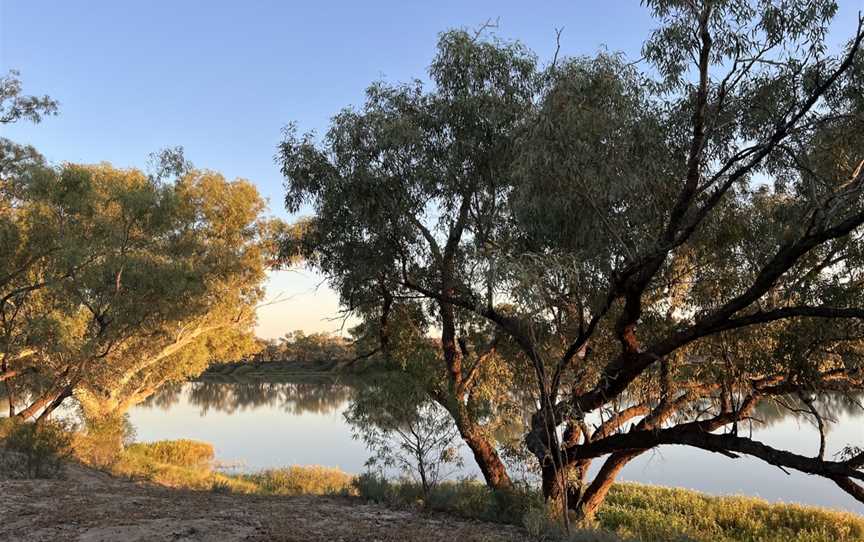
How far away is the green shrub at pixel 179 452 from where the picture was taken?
52.9ft

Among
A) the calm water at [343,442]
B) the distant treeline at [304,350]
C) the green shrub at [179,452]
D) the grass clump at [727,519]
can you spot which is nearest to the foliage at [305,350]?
the distant treeline at [304,350]

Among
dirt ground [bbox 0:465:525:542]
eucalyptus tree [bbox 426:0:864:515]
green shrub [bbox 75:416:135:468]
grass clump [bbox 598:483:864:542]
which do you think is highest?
eucalyptus tree [bbox 426:0:864:515]

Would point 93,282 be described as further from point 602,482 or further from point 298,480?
point 602,482

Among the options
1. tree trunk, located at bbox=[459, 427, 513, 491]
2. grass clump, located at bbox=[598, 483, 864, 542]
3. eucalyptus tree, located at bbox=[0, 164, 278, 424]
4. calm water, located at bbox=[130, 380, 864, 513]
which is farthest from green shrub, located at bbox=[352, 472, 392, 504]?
eucalyptus tree, located at bbox=[0, 164, 278, 424]

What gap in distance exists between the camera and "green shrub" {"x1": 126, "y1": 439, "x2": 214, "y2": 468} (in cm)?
1611

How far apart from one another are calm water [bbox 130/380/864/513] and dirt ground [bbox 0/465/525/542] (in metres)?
3.47

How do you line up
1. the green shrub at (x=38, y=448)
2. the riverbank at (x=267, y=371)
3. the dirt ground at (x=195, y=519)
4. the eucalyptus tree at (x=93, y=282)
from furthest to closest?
the riverbank at (x=267, y=371)
the eucalyptus tree at (x=93, y=282)
the green shrub at (x=38, y=448)
the dirt ground at (x=195, y=519)

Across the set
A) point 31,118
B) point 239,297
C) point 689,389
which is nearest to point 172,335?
point 239,297

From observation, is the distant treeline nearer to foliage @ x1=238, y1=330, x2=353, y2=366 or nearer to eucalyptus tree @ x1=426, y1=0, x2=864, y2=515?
foliage @ x1=238, y1=330, x2=353, y2=366

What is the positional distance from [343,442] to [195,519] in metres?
16.1

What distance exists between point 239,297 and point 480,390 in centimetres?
1150

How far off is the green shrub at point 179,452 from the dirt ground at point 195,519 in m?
8.83

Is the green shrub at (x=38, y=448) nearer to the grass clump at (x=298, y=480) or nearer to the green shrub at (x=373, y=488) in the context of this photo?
the grass clump at (x=298, y=480)

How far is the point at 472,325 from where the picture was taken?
961 cm
